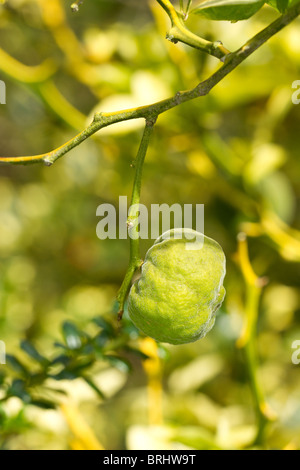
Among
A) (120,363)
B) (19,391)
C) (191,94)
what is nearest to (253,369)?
(120,363)

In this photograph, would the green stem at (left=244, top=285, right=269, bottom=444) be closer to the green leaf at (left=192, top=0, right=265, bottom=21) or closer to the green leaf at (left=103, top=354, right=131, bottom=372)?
the green leaf at (left=103, top=354, right=131, bottom=372)

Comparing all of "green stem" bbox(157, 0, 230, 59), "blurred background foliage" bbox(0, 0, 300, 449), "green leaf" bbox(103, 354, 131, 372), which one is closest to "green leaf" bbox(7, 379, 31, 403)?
"blurred background foliage" bbox(0, 0, 300, 449)

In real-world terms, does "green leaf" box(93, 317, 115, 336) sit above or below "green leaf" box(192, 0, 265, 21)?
below

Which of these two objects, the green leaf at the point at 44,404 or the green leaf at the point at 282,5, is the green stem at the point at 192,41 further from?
the green leaf at the point at 44,404

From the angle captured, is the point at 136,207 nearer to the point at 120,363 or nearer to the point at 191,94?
the point at 191,94
